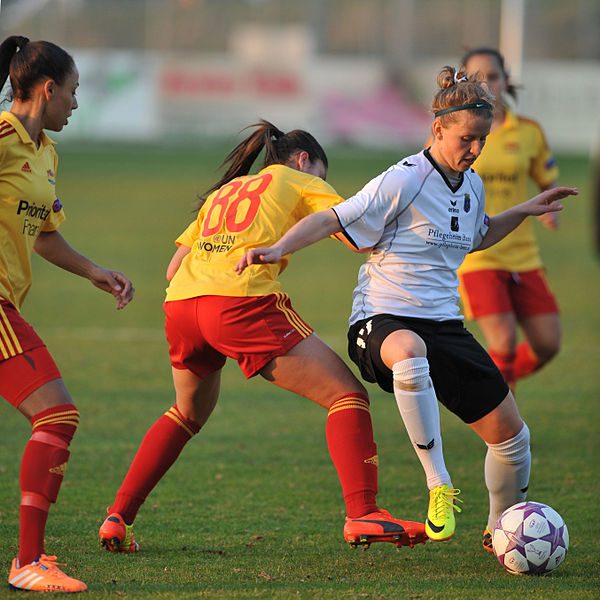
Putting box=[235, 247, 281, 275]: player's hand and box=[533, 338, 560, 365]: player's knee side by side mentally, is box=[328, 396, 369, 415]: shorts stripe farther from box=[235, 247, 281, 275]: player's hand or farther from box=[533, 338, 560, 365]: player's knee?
box=[533, 338, 560, 365]: player's knee

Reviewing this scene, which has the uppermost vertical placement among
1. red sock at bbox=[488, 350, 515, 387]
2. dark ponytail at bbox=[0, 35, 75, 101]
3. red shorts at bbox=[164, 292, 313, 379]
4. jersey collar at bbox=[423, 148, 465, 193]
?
dark ponytail at bbox=[0, 35, 75, 101]

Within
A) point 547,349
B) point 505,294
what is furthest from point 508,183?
point 547,349

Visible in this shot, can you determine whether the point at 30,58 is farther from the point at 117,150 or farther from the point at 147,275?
the point at 117,150

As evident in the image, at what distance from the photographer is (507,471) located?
4719 millimetres

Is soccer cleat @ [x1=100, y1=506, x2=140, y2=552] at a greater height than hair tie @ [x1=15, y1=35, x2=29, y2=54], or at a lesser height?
lesser

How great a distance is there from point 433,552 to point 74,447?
2.96 m

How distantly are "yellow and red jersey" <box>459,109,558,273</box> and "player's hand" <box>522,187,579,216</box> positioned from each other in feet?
7.36

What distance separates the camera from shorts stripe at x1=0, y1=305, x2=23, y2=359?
4.09 m

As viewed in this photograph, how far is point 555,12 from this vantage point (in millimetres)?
48375

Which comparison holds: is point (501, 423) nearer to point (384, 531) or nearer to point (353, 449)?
point (353, 449)

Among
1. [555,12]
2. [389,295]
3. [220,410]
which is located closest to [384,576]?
[389,295]

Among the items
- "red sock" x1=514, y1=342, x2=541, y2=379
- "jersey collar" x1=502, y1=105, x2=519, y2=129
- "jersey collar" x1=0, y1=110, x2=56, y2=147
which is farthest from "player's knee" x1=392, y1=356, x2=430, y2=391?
"jersey collar" x1=502, y1=105, x2=519, y2=129

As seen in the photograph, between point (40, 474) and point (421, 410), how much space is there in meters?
1.60

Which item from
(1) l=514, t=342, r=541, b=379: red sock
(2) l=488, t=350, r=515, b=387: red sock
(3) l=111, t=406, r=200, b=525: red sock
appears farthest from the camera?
(1) l=514, t=342, r=541, b=379: red sock
